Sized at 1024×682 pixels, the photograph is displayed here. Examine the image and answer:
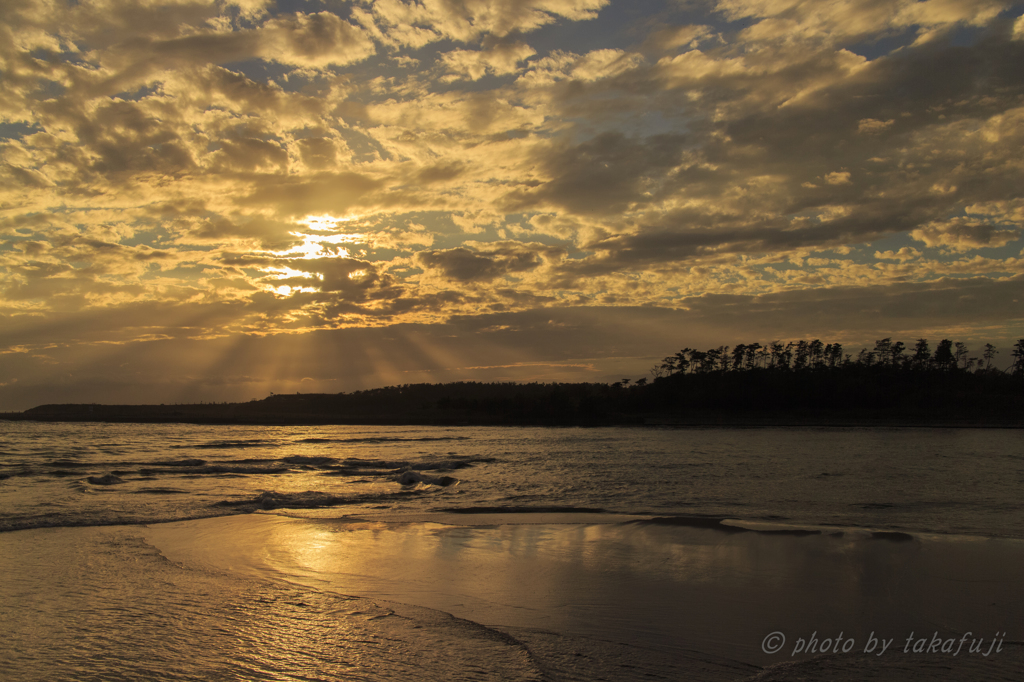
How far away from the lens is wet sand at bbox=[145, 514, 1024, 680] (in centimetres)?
623

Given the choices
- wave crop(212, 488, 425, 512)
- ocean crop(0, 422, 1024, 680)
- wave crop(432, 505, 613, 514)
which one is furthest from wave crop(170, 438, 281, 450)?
wave crop(432, 505, 613, 514)

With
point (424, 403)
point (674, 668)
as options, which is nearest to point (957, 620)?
point (674, 668)

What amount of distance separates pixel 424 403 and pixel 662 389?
173ft

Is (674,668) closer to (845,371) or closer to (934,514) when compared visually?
(934,514)

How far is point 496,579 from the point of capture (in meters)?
9.16

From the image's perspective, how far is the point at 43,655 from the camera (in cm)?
612

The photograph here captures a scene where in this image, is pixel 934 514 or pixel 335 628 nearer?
pixel 335 628

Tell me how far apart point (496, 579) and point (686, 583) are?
2.96 m

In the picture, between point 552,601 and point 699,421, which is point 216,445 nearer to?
point 552,601

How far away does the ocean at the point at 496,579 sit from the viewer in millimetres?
6016

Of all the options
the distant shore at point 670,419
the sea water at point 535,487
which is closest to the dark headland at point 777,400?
the distant shore at point 670,419

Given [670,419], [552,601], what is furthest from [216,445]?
[670,419]

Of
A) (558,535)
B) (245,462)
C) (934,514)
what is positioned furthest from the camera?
(245,462)

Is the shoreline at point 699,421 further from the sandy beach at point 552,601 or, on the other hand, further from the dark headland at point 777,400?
the sandy beach at point 552,601
